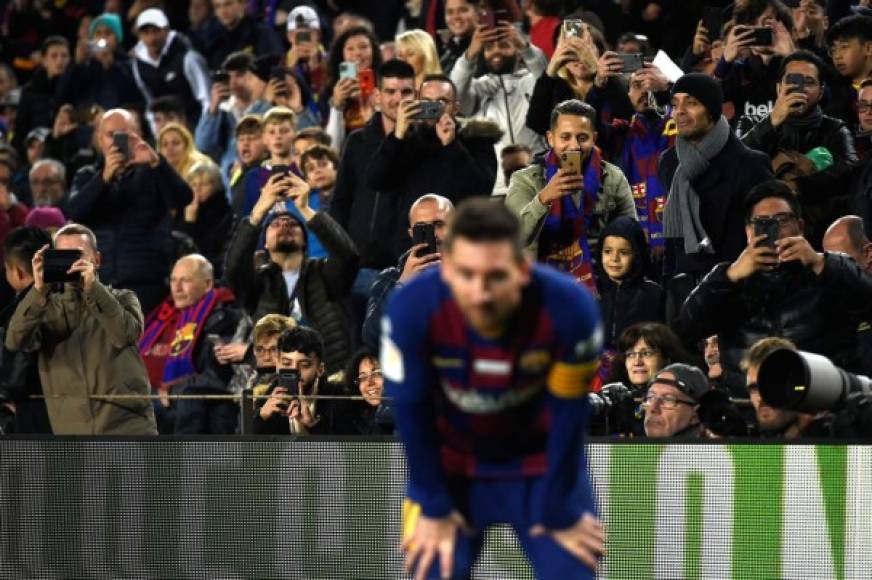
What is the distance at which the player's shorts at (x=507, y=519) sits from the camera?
5.74 metres

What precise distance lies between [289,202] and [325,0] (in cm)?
492

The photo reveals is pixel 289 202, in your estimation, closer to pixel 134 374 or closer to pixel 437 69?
pixel 437 69

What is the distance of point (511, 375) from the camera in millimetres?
5617

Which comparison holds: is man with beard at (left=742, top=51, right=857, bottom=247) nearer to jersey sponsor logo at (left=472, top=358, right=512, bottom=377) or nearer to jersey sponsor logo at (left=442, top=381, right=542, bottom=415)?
jersey sponsor logo at (left=442, top=381, right=542, bottom=415)

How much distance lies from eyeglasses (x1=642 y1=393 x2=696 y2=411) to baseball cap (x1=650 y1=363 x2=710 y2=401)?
5cm

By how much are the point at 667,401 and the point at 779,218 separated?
127 centimetres

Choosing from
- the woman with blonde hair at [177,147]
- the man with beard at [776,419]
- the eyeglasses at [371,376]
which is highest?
the woman with blonde hair at [177,147]

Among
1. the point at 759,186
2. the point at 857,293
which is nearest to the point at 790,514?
the point at 857,293

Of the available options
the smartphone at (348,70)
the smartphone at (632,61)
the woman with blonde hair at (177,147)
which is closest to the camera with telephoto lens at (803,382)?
the smartphone at (632,61)

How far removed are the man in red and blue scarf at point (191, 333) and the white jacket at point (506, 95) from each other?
2.05m

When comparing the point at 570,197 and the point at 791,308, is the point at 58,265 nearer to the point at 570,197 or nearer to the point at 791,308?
the point at 570,197

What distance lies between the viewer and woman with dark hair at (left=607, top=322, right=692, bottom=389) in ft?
28.6

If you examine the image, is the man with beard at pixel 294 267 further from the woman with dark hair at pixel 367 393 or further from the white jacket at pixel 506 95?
the white jacket at pixel 506 95

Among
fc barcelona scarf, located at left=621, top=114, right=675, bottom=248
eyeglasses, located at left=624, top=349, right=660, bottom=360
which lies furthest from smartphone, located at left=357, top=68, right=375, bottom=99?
eyeglasses, located at left=624, top=349, right=660, bottom=360
